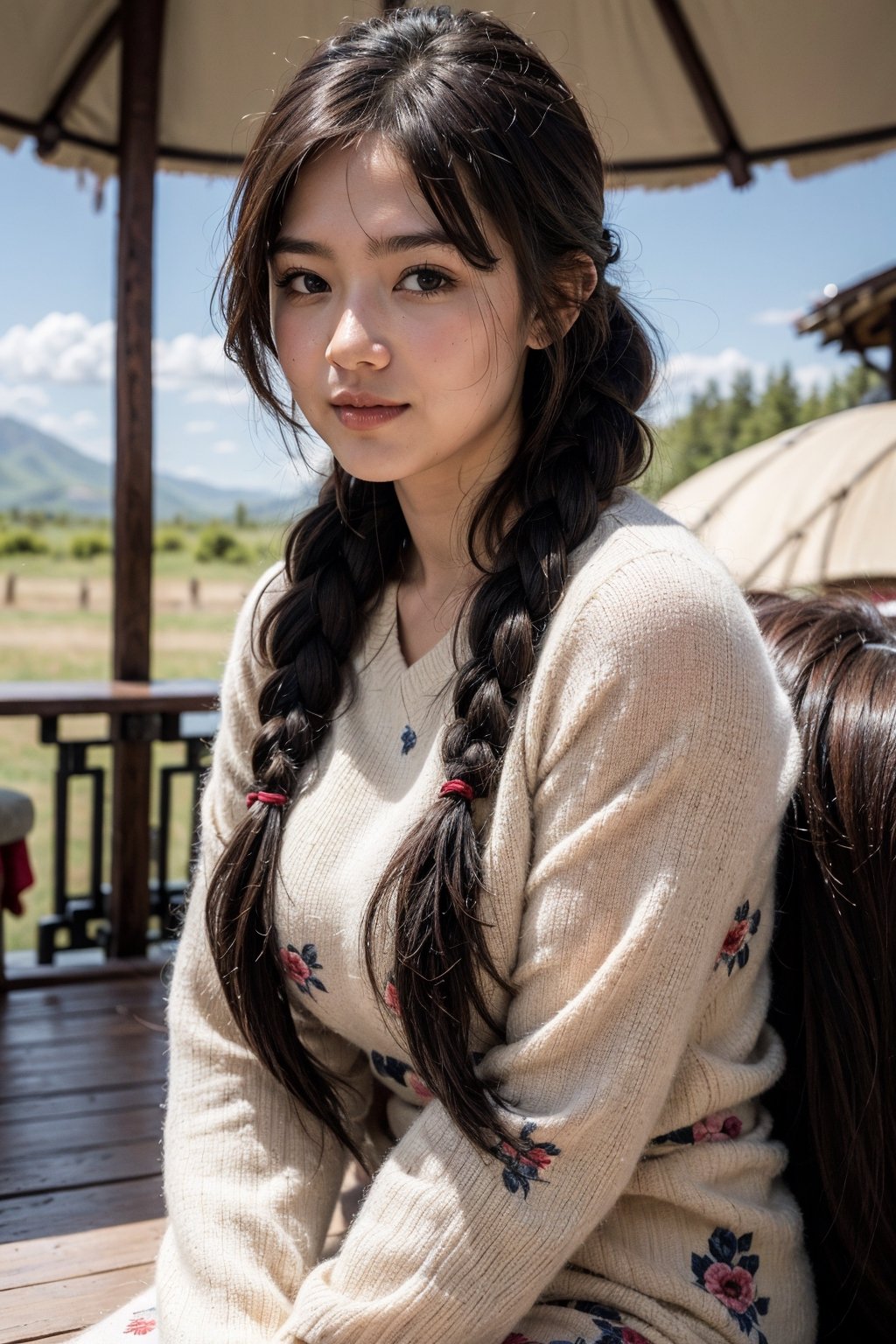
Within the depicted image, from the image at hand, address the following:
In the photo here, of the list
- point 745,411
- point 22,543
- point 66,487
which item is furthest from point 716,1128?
point 745,411

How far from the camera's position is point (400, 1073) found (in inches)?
50.1

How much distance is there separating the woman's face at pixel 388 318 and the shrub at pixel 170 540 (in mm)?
24303

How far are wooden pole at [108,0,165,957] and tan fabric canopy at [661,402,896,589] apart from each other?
9.63ft

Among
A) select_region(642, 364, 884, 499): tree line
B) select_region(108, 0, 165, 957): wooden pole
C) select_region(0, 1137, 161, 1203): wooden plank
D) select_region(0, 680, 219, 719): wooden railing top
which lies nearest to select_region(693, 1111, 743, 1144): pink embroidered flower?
select_region(0, 1137, 161, 1203): wooden plank

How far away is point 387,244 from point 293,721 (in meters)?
0.50

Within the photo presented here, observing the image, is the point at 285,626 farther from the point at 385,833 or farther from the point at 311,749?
the point at 385,833

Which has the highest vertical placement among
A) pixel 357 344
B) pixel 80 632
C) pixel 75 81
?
pixel 75 81

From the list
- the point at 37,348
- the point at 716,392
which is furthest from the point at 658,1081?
the point at 37,348

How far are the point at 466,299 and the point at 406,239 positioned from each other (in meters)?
0.07

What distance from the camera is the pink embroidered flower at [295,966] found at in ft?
4.10

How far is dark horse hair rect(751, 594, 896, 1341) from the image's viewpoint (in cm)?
122

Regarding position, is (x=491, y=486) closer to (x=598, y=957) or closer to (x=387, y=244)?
(x=387, y=244)

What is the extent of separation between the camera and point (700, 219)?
4697 centimetres

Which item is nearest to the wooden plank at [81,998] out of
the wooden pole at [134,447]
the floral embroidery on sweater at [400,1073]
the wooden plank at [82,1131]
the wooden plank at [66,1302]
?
the wooden pole at [134,447]
